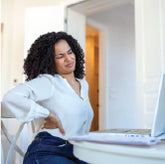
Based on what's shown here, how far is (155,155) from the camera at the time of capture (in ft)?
2.15

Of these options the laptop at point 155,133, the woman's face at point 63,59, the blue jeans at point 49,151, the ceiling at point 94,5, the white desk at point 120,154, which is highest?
the ceiling at point 94,5

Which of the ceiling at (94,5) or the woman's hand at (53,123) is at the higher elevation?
the ceiling at (94,5)

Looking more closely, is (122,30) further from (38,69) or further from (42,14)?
(38,69)

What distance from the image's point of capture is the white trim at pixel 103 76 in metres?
4.77

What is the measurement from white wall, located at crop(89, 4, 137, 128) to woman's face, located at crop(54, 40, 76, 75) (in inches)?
134

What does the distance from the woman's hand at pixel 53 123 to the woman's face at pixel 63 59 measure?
37cm

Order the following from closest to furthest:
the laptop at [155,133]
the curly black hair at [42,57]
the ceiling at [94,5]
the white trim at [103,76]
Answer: the laptop at [155,133] → the curly black hair at [42,57] → the ceiling at [94,5] → the white trim at [103,76]

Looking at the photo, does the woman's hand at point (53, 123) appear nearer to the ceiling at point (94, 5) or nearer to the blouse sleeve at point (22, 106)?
the blouse sleeve at point (22, 106)

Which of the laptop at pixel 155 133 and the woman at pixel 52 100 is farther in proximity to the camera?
the woman at pixel 52 100

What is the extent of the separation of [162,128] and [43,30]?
10.3 ft

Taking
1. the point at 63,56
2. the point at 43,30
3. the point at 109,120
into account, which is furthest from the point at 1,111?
the point at 109,120

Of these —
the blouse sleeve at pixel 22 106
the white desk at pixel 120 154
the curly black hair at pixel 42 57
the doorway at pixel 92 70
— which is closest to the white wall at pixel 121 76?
the doorway at pixel 92 70

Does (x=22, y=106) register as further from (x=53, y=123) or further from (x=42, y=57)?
(x=42, y=57)

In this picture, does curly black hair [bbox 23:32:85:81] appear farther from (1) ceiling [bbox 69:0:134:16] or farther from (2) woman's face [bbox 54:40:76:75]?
(1) ceiling [bbox 69:0:134:16]
